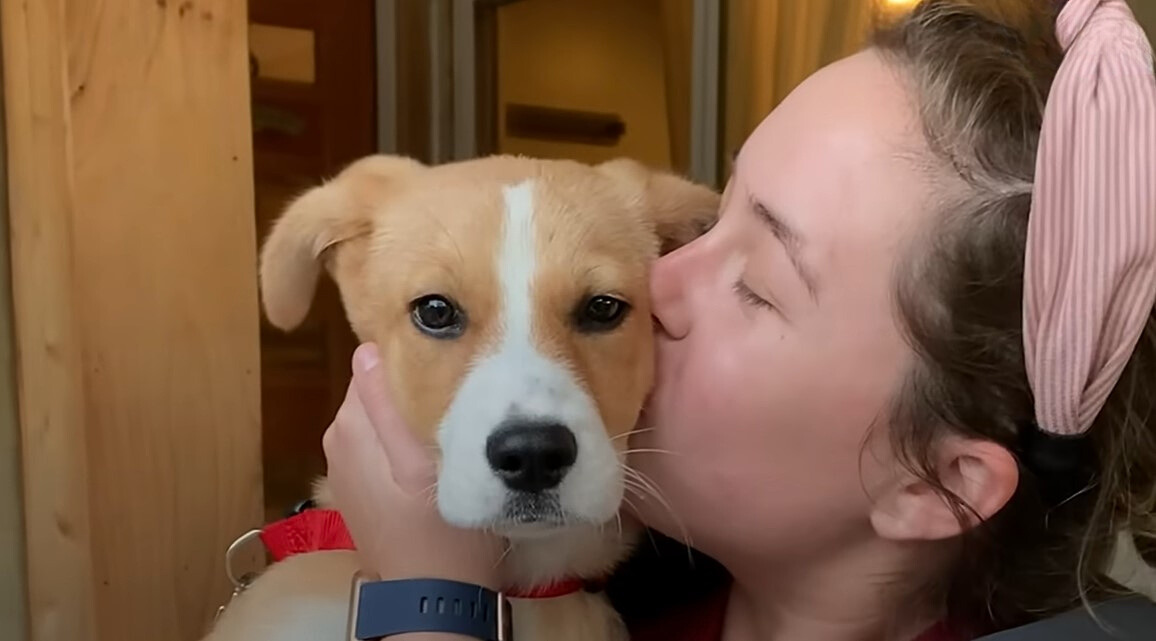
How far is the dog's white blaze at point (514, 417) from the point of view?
100cm

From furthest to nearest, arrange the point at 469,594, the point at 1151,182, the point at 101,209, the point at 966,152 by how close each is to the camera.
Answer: the point at 101,209, the point at 469,594, the point at 966,152, the point at 1151,182

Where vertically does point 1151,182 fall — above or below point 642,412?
above

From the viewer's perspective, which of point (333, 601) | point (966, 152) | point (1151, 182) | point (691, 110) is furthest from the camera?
point (691, 110)

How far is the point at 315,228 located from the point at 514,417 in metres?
0.38

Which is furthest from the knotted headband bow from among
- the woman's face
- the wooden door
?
the wooden door

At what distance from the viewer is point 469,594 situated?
1074mm

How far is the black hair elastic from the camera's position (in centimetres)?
94

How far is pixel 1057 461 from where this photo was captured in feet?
3.12

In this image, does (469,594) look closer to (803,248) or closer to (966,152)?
(803,248)

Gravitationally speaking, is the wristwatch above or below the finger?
below

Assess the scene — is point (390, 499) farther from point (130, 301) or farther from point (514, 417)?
point (130, 301)

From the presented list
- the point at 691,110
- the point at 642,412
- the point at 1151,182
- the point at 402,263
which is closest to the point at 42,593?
the point at 402,263

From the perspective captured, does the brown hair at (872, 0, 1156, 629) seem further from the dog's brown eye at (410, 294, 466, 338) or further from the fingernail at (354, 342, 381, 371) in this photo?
the fingernail at (354, 342, 381, 371)

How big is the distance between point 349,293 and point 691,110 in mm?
2097
